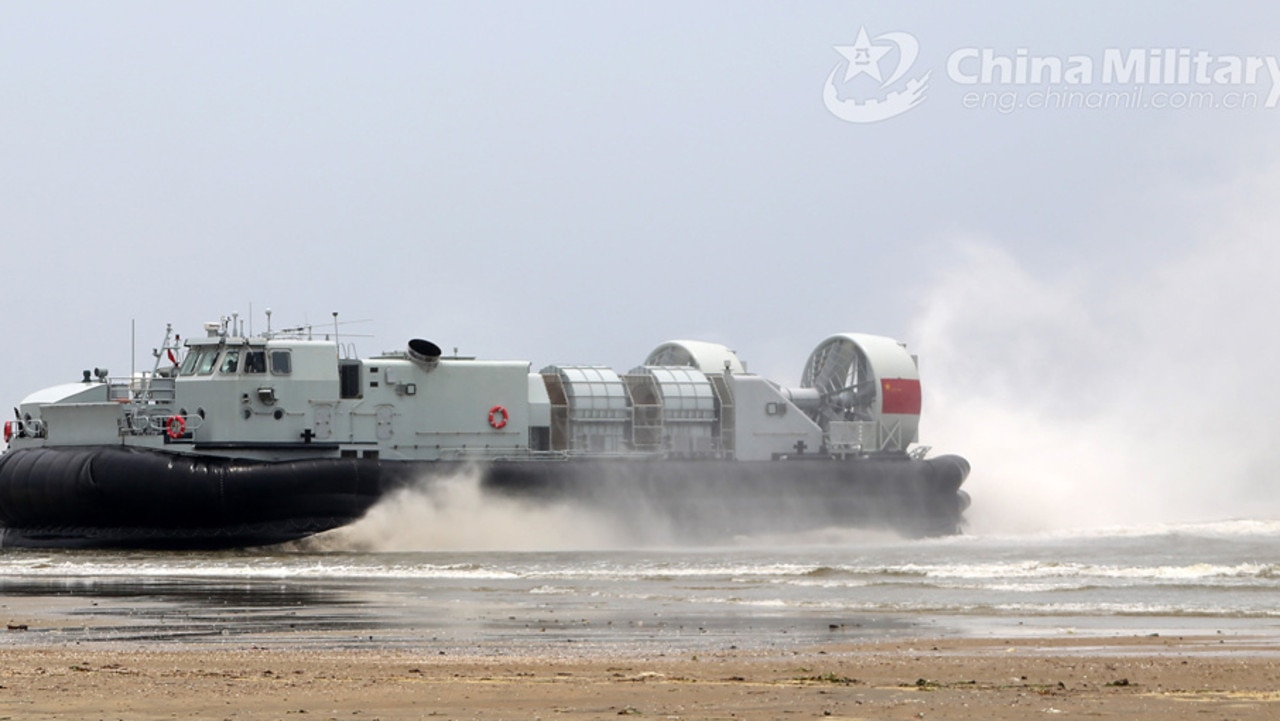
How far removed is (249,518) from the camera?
20.7 metres

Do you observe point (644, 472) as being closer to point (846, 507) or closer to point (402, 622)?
point (846, 507)

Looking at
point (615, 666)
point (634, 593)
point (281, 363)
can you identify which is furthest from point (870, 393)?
point (615, 666)

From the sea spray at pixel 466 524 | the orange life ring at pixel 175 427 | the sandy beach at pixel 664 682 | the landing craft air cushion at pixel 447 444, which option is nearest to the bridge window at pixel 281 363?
the landing craft air cushion at pixel 447 444

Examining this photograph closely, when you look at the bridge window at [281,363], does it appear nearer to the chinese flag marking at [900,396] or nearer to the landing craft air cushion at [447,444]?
the landing craft air cushion at [447,444]

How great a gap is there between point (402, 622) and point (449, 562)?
26.6 feet

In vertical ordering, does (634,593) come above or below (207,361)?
below

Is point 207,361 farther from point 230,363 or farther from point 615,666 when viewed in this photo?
point 615,666

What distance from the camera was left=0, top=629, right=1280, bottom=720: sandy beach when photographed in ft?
20.7

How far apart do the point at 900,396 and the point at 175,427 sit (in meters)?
11.7

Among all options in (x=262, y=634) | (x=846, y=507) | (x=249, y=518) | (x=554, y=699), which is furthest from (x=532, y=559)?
(x=554, y=699)

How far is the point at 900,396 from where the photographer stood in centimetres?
2595

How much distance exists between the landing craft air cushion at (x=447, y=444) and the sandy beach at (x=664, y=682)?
12.0 m

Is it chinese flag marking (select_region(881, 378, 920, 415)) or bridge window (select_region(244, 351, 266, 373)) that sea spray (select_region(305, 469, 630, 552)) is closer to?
bridge window (select_region(244, 351, 266, 373))

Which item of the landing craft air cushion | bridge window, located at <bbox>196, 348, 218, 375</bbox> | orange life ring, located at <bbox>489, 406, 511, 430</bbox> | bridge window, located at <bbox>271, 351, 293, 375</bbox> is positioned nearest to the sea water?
the landing craft air cushion
